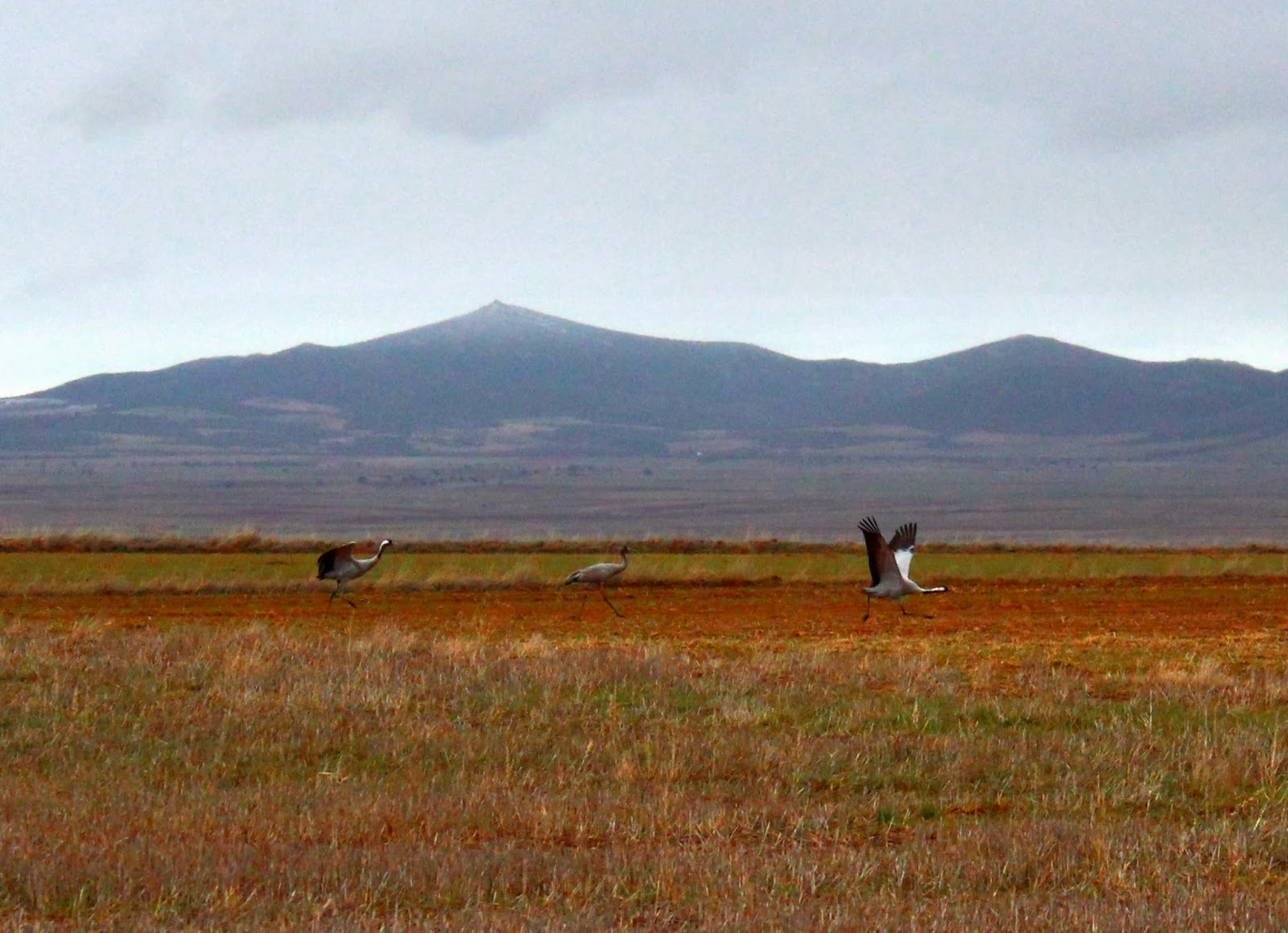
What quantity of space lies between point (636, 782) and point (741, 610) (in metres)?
15.8

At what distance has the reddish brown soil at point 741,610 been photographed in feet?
70.8

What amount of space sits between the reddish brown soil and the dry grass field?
2.38 metres

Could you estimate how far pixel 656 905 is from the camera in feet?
22.7

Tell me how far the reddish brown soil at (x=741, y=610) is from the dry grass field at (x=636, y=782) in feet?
7.80

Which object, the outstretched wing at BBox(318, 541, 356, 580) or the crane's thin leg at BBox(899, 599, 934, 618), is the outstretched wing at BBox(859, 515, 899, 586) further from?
the outstretched wing at BBox(318, 541, 356, 580)

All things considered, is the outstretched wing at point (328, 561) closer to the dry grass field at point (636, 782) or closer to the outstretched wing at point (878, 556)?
the dry grass field at point (636, 782)

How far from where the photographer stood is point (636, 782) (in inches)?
377

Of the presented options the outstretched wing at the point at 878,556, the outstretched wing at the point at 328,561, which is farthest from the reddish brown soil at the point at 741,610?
the outstretched wing at the point at 878,556

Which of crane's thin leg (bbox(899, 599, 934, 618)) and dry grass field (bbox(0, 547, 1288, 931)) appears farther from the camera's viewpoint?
crane's thin leg (bbox(899, 599, 934, 618))

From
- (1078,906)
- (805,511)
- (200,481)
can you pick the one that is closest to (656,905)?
(1078,906)

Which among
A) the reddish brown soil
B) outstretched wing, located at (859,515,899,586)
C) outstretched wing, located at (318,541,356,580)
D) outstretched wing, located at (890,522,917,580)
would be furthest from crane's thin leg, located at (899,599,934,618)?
outstretched wing, located at (318,541,356,580)

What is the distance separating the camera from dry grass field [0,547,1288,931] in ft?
22.8

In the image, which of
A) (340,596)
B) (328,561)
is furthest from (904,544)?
(340,596)

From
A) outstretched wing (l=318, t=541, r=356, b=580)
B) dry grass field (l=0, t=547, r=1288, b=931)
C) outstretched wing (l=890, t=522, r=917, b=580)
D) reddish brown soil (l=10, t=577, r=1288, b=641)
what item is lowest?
reddish brown soil (l=10, t=577, r=1288, b=641)
